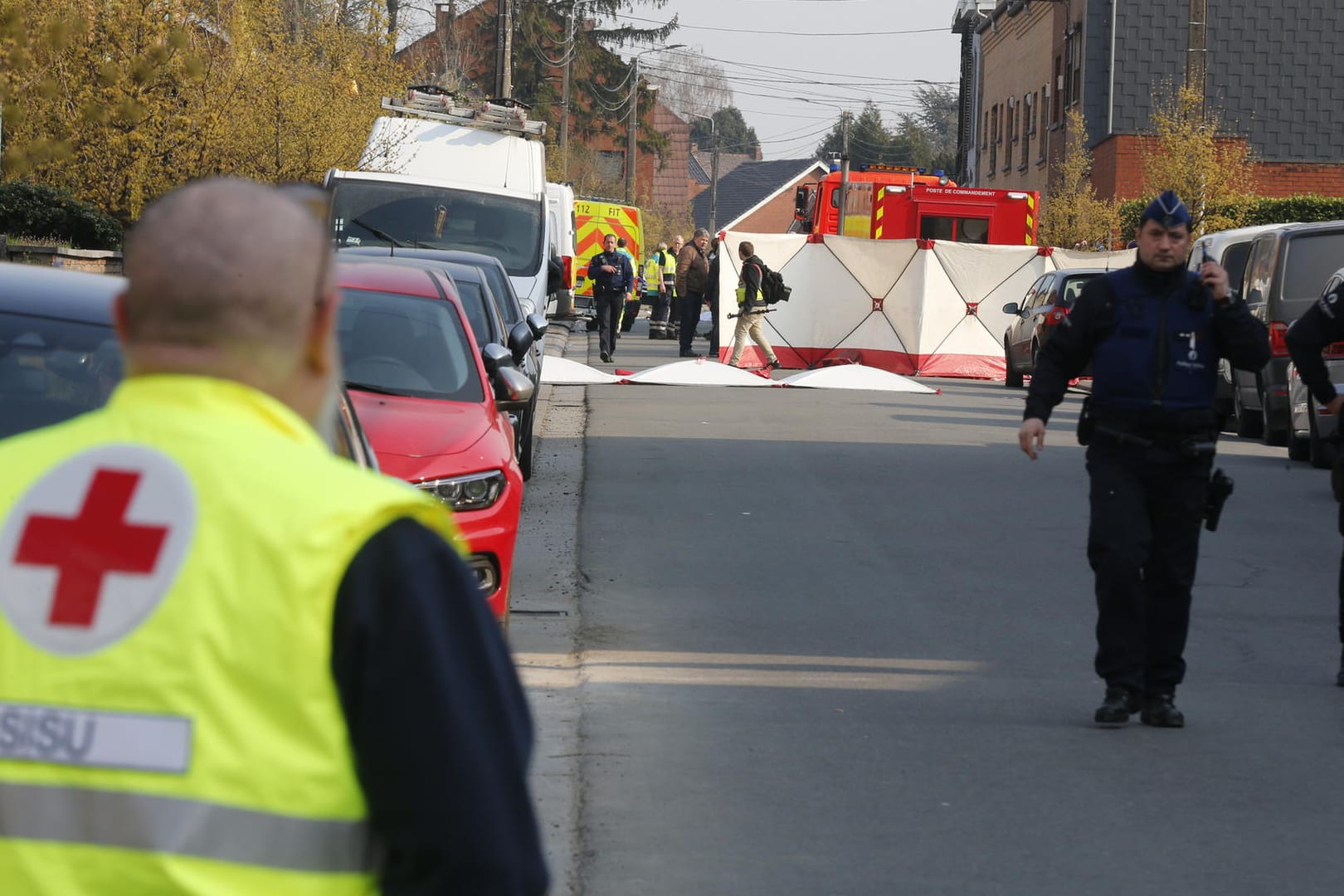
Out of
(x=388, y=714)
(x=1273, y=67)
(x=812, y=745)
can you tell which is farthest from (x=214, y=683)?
(x=1273, y=67)

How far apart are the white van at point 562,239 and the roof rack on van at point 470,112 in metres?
0.88

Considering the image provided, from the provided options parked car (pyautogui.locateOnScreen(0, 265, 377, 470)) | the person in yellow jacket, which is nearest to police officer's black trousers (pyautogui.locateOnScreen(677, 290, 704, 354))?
parked car (pyautogui.locateOnScreen(0, 265, 377, 470))

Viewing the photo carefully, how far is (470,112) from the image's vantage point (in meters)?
22.6

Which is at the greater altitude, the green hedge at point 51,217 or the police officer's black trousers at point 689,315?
the green hedge at point 51,217

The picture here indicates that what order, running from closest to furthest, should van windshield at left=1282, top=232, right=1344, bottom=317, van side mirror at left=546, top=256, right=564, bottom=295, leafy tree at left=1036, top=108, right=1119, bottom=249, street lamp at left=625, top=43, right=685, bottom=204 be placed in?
van windshield at left=1282, top=232, right=1344, bottom=317, van side mirror at left=546, top=256, right=564, bottom=295, leafy tree at left=1036, top=108, right=1119, bottom=249, street lamp at left=625, top=43, right=685, bottom=204

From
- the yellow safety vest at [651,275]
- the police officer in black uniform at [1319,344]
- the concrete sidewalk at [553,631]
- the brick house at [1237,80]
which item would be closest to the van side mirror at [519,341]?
the concrete sidewalk at [553,631]

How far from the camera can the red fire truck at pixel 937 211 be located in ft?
103

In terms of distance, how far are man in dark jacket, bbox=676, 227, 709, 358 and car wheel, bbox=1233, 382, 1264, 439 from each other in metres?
12.4

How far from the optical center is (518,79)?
73.6 metres

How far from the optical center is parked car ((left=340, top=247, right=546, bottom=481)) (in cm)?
1235

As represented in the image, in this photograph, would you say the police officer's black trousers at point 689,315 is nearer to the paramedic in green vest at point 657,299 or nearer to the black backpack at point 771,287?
the black backpack at point 771,287

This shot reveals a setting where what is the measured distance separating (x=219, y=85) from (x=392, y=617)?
20015mm

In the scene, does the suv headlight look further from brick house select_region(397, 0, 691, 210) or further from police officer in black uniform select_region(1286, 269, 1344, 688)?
brick house select_region(397, 0, 691, 210)

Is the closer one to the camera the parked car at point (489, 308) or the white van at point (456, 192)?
the parked car at point (489, 308)
